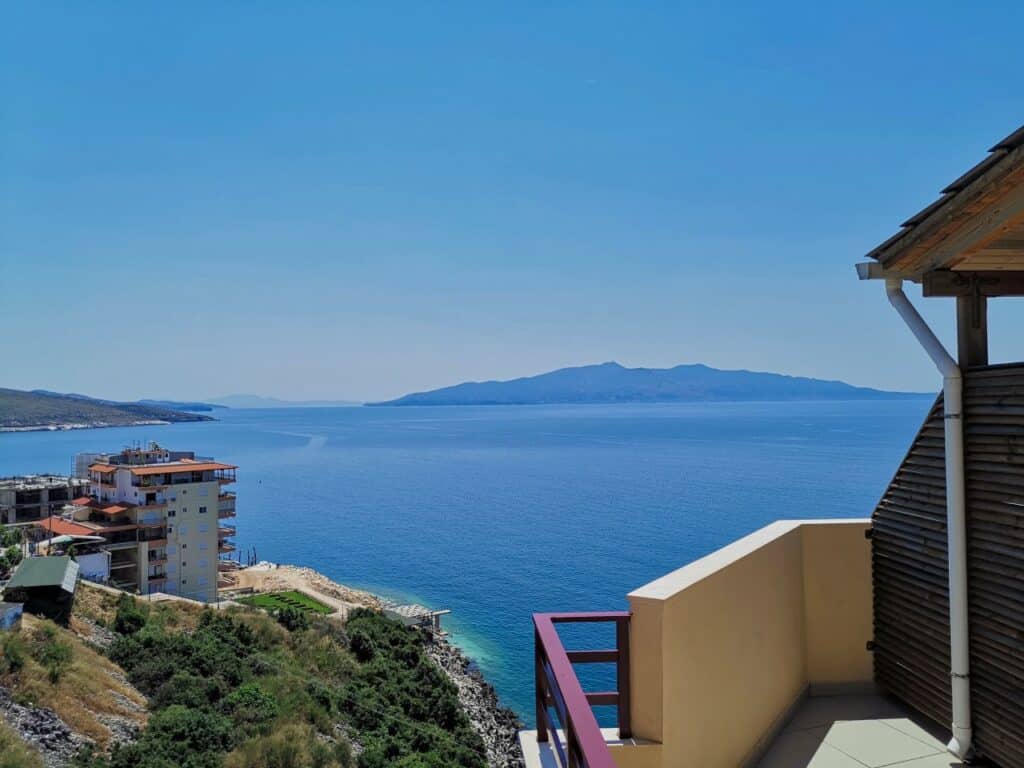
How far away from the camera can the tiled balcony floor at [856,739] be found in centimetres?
289

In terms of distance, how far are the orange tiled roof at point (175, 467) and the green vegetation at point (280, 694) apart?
34.5ft

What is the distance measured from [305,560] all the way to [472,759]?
23656mm

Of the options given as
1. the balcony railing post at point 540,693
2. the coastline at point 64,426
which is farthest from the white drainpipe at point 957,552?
the coastline at point 64,426


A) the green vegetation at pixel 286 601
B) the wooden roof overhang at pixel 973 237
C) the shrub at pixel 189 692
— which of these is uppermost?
the wooden roof overhang at pixel 973 237

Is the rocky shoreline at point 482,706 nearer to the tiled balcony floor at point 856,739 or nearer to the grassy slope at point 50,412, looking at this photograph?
the tiled balcony floor at point 856,739

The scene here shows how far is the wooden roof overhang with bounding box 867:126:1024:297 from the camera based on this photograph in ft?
7.90

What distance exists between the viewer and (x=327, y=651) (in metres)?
19.5

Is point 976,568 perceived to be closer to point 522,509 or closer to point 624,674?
point 624,674

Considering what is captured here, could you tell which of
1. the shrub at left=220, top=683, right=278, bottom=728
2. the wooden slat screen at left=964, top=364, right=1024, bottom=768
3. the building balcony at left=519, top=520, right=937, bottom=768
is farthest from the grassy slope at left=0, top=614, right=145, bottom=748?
the wooden slat screen at left=964, top=364, right=1024, bottom=768

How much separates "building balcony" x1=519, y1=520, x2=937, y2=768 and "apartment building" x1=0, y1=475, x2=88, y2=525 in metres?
37.0

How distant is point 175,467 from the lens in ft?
99.8

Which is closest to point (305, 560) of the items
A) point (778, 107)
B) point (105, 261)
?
point (105, 261)

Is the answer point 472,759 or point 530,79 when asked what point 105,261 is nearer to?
point 530,79

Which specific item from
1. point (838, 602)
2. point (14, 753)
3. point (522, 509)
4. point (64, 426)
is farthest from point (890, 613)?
point (64, 426)
